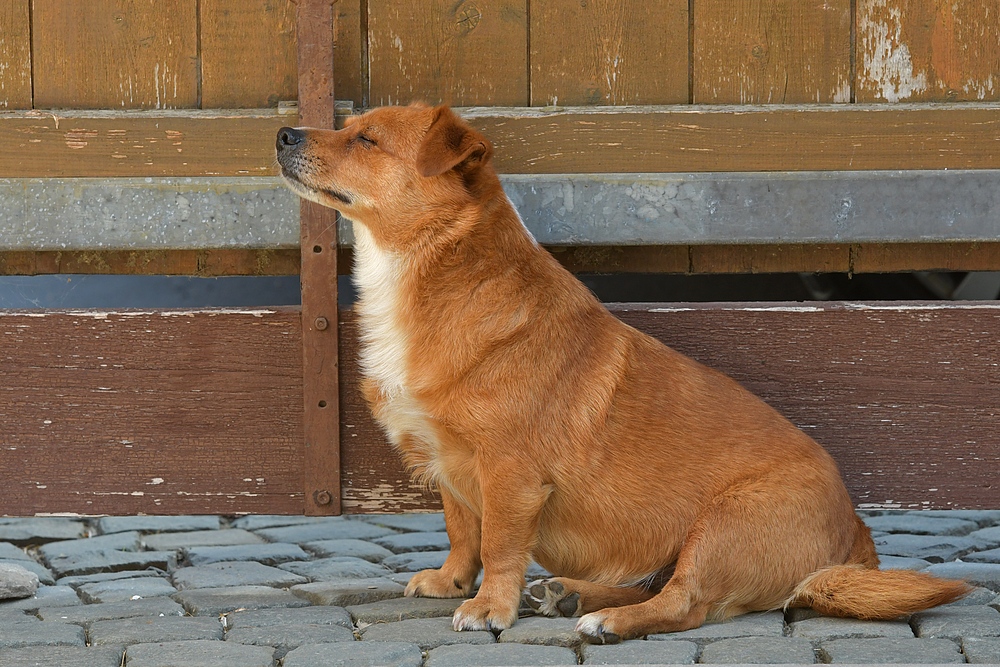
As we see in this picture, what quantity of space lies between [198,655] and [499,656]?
744 mm

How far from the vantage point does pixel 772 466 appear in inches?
127

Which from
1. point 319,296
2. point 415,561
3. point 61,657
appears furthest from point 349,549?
point 61,657

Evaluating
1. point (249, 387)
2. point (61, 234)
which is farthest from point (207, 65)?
point (249, 387)

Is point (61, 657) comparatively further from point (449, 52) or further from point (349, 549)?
point (449, 52)

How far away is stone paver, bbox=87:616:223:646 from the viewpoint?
2965 millimetres

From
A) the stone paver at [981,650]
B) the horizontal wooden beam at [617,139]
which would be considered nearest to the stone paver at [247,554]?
the horizontal wooden beam at [617,139]

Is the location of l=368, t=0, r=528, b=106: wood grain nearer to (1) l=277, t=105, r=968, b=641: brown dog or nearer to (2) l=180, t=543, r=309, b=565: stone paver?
(1) l=277, t=105, r=968, b=641: brown dog

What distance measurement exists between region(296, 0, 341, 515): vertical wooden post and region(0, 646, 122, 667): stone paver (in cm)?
109

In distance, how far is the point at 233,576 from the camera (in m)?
3.85

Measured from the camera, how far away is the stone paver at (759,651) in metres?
2.75

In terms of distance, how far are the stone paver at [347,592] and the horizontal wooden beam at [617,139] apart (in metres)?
1.37

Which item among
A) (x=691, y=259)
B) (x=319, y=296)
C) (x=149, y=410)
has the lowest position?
(x=149, y=410)

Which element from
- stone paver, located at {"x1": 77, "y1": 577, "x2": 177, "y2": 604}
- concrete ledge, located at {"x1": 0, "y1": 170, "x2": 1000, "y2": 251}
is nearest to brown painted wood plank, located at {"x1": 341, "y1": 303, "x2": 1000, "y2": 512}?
concrete ledge, located at {"x1": 0, "y1": 170, "x2": 1000, "y2": 251}

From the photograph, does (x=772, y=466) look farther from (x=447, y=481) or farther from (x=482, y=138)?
(x=482, y=138)
